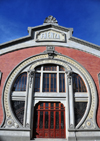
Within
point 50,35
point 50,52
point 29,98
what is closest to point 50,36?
point 50,35

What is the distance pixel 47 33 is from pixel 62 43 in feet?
6.87

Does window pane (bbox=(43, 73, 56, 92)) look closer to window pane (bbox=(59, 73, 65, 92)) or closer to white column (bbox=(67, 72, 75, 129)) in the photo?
window pane (bbox=(59, 73, 65, 92))

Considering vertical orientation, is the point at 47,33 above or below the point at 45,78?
above

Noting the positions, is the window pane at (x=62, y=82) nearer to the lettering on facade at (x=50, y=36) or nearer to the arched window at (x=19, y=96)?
the arched window at (x=19, y=96)

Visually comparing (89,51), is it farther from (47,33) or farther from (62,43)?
(47,33)

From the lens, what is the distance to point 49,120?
39.6 feet

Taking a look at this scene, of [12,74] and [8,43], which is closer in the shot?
[12,74]

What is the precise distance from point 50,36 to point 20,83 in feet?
19.6

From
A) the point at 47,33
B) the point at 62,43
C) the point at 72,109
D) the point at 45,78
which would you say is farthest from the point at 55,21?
the point at 72,109

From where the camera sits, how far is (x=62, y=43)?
590 inches

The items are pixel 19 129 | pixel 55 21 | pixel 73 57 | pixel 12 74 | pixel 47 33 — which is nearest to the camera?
pixel 19 129

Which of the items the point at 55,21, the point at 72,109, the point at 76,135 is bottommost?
the point at 76,135

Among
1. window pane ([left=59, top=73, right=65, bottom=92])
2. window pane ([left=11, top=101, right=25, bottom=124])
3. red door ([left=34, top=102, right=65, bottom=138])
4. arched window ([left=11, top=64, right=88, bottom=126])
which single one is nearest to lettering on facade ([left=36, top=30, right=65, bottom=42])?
arched window ([left=11, top=64, right=88, bottom=126])

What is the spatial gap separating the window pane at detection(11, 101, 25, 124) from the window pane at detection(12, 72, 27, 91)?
1.26 meters
